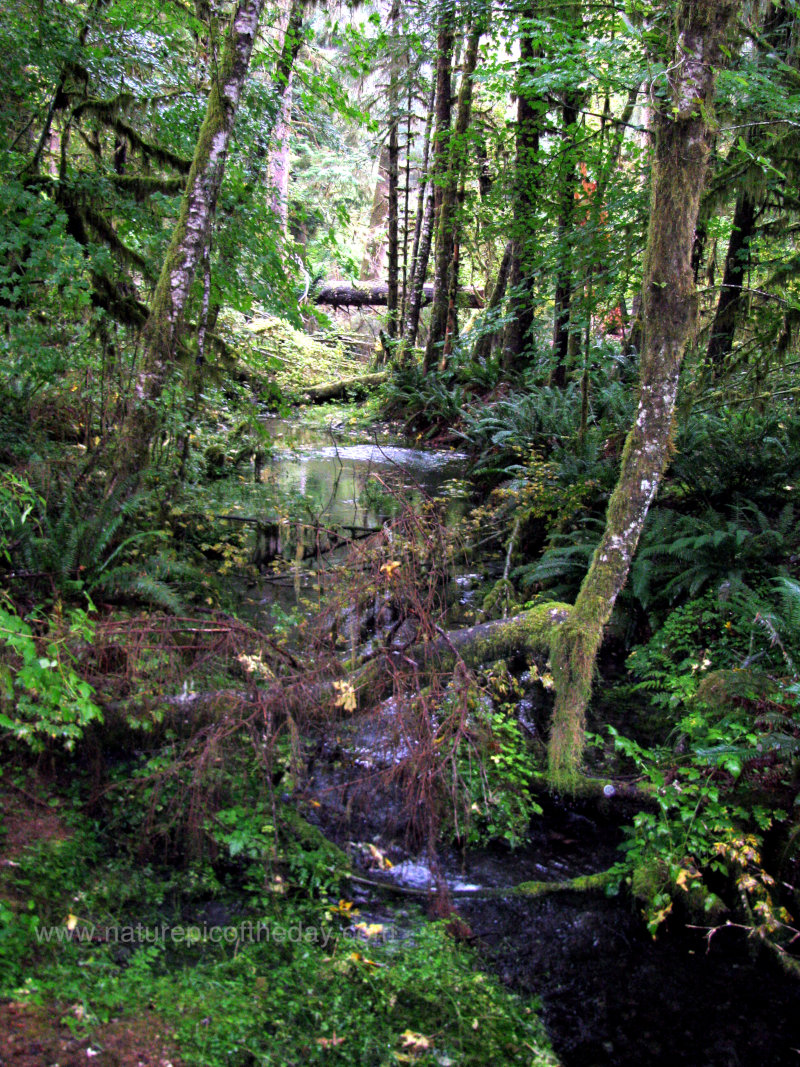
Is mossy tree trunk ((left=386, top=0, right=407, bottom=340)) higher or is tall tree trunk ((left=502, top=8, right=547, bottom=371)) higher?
mossy tree trunk ((left=386, top=0, right=407, bottom=340))

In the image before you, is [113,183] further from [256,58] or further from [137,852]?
[137,852]

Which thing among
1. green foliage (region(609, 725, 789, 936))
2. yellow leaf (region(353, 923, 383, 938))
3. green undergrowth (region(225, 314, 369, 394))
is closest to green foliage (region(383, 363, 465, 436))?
green undergrowth (region(225, 314, 369, 394))

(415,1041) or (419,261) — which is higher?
(419,261)

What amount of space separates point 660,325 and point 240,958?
14.6 feet

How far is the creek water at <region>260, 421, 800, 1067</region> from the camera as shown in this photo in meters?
3.08

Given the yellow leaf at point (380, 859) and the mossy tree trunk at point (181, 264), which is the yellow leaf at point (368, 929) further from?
the mossy tree trunk at point (181, 264)

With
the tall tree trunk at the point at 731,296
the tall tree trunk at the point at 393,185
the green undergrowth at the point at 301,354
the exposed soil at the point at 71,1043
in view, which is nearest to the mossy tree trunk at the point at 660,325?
the exposed soil at the point at 71,1043

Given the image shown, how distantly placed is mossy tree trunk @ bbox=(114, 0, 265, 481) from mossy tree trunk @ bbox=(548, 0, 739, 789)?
12.2ft

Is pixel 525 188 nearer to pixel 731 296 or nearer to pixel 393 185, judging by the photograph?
pixel 731 296

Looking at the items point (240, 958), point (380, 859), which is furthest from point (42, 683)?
point (380, 859)

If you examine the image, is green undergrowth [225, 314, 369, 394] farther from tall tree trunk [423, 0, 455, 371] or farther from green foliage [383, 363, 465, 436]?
tall tree trunk [423, 0, 455, 371]

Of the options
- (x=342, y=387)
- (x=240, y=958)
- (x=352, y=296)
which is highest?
(x=352, y=296)

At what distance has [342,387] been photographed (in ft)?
64.4

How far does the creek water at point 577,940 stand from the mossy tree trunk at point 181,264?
10.4 feet
